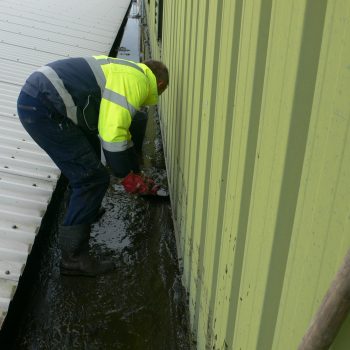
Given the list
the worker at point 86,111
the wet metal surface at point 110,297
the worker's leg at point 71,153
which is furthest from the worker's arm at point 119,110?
the wet metal surface at point 110,297

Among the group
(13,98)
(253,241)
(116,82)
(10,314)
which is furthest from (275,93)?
(13,98)

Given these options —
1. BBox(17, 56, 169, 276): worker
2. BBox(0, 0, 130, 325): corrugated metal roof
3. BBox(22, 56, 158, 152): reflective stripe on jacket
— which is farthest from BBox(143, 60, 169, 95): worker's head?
BBox(0, 0, 130, 325): corrugated metal roof

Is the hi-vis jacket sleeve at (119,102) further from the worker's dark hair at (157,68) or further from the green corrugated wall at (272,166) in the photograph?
the green corrugated wall at (272,166)

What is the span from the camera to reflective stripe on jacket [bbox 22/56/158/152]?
305 centimetres

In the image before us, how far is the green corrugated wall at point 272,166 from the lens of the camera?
988 mm

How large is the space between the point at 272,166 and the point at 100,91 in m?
2.16

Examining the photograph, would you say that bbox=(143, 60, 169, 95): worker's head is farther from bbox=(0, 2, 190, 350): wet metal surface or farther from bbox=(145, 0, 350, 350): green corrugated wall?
bbox=(0, 2, 190, 350): wet metal surface

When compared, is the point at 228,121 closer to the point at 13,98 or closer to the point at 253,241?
the point at 253,241

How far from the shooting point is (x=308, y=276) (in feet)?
3.58

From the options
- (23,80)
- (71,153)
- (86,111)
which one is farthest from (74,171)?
(23,80)

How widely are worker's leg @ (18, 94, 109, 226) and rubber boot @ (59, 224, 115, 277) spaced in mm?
85

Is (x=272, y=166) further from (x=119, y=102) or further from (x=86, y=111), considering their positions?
Answer: (x=86, y=111)

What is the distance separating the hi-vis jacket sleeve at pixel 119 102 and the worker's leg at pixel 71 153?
11.1 inches

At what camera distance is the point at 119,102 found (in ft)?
9.91
